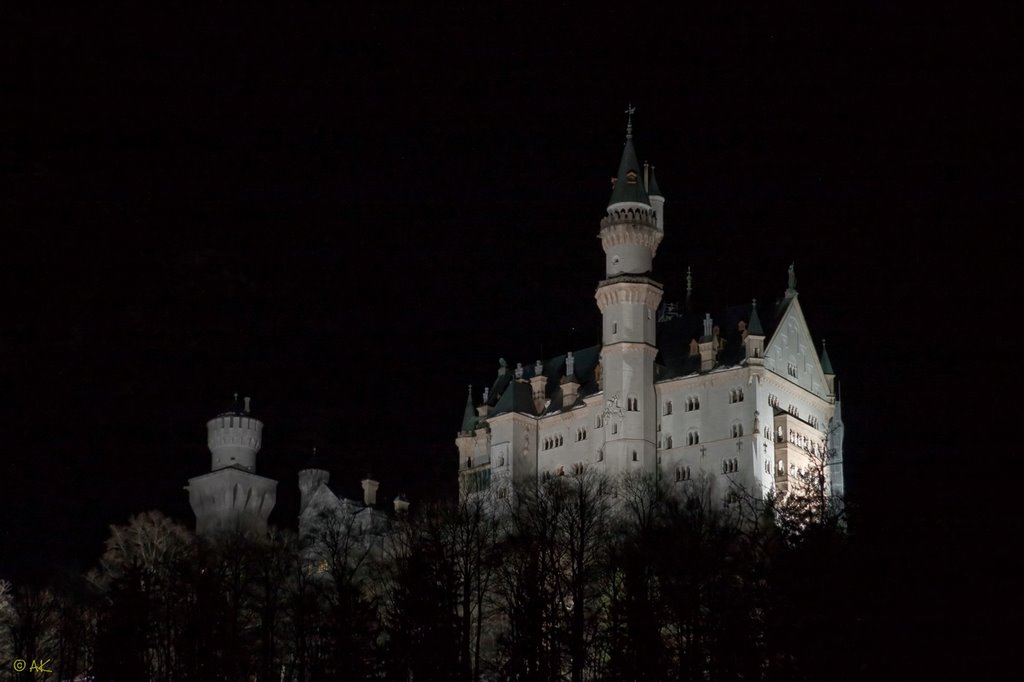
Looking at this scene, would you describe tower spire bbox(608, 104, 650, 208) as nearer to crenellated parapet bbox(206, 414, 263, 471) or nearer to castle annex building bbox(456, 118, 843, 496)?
castle annex building bbox(456, 118, 843, 496)

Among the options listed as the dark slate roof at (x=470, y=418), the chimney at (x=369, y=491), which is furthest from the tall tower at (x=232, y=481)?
the dark slate roof at (x=470, y=418)

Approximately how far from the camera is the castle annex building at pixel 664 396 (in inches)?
3826

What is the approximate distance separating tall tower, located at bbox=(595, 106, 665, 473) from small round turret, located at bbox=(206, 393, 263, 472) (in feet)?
87.5

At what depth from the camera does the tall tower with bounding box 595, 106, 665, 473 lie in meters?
98.8

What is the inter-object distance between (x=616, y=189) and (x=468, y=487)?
21890 millimetres

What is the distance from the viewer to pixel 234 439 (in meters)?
113

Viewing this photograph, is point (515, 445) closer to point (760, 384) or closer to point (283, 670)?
point (760, 384)

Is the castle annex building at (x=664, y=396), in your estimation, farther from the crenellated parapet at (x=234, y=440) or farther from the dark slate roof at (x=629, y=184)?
the crenellated parapet at (x=234, y=440)

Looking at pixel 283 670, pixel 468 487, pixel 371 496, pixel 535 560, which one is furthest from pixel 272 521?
pixel 535 560

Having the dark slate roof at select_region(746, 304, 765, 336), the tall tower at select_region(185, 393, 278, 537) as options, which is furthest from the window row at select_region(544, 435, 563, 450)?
the tall tower at select_region(185, 393, 278, 537)

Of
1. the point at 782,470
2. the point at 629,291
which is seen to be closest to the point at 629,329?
the point at 629,291

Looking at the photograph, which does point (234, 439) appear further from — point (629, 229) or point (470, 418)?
point (629, 229)

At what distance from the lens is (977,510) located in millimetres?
50688

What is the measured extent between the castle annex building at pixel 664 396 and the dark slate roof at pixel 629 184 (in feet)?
0.30
